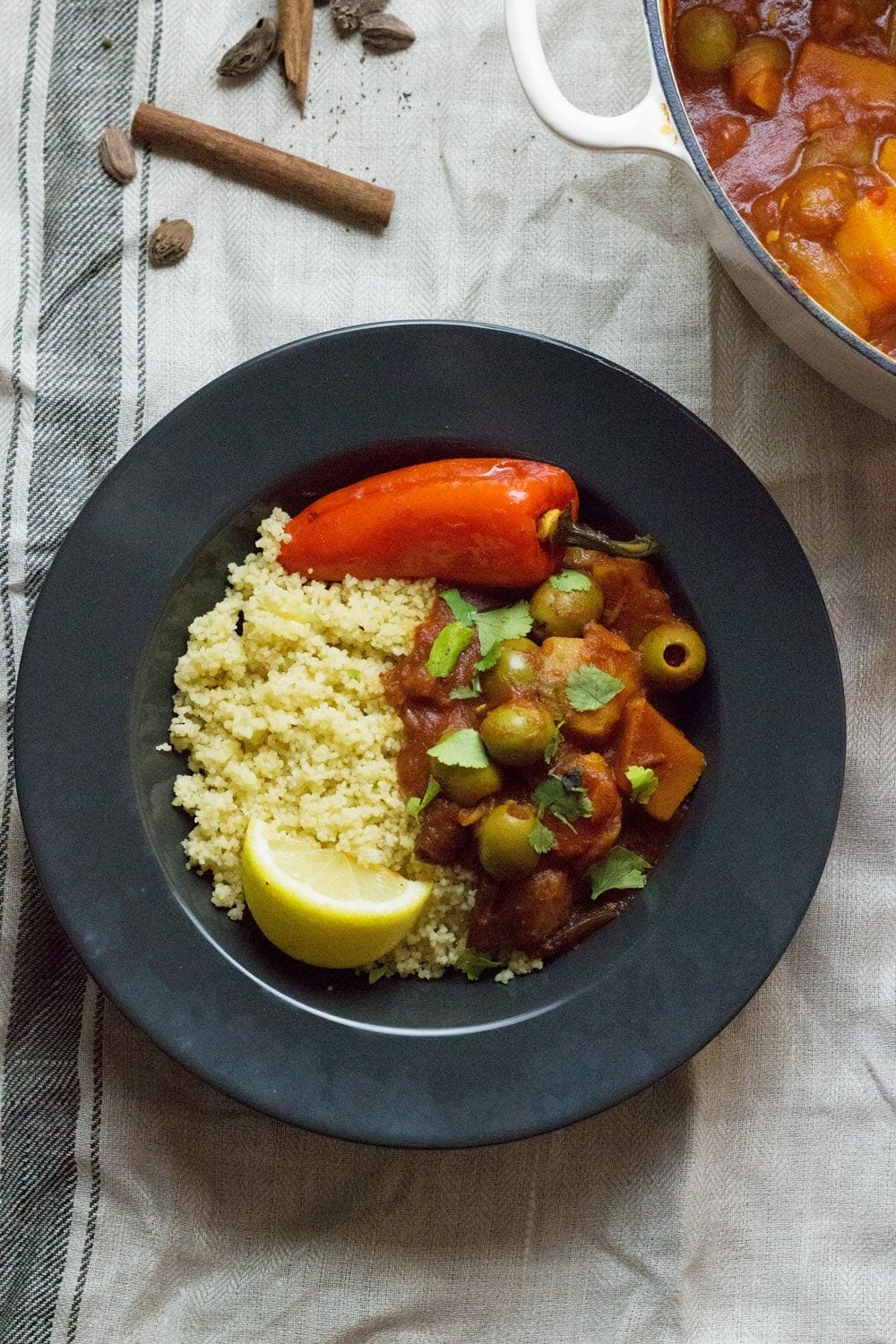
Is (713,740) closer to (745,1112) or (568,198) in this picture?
(745,1112)

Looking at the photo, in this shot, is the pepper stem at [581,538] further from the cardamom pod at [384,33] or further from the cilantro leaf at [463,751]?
the cardamom pod at [384,33]

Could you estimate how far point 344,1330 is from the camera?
2.23 metres

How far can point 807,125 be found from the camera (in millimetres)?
1962

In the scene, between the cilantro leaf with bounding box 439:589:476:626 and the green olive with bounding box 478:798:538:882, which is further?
the cilantro leaf with bounding box 439:589:476:626

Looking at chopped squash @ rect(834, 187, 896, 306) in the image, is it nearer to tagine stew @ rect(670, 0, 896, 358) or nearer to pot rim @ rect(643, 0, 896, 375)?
tagine stew @ rect(670, 0, 896, 358)

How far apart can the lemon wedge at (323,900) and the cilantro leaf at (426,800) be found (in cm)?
11

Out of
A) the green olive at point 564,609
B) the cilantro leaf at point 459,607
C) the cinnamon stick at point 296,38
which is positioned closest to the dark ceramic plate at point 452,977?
the green olive at point 564,609

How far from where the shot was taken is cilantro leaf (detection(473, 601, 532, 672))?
205 centimetres

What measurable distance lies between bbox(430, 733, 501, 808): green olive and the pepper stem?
391mm

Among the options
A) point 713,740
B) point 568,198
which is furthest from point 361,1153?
point 568,198

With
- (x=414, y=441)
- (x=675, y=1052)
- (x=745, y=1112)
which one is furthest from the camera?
(x=745, y=1112)

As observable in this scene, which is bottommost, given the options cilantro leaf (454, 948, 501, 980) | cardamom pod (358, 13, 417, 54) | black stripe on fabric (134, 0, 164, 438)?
cilantro leaf (454, 948, 501, 980)

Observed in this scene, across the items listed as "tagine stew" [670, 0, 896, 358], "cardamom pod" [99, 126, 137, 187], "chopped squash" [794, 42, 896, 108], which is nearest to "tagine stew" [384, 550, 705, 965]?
"tagine stew" [670, 0, 896, 358]

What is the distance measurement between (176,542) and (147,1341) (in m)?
1.41
